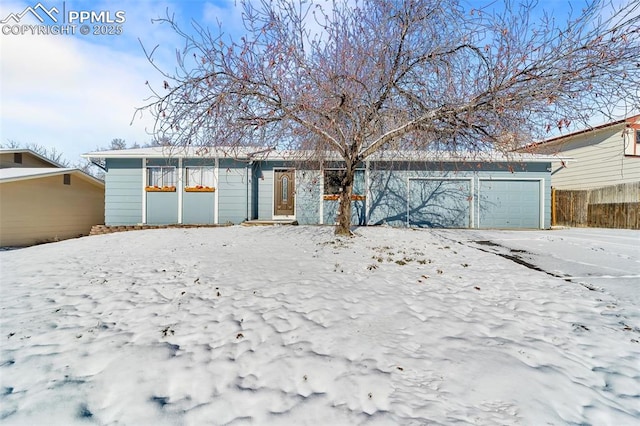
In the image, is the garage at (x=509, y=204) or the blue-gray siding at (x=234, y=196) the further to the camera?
the garage at (x=509, y=204)

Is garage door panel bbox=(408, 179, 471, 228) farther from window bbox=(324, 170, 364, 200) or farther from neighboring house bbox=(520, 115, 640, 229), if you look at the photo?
neighboring house bbox=(520, 115, 640, 229)

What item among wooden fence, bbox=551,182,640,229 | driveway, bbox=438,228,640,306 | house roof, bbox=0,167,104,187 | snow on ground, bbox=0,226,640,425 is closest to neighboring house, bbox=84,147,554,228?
driveway, bbox=438,228,640,306

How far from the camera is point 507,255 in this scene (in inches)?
245

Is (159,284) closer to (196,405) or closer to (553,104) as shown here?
(196,405)

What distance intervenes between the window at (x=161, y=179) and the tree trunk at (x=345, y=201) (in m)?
6.89

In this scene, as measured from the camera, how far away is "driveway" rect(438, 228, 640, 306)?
14.1 feet

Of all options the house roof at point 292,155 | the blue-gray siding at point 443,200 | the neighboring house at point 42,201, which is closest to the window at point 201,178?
the house roof at point 292,155

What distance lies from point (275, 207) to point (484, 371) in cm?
945

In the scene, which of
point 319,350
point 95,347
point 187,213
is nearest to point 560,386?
point 319,350

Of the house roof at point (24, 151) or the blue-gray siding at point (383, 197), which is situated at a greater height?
the house roof at point (24, 151)

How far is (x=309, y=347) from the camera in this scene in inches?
94.4

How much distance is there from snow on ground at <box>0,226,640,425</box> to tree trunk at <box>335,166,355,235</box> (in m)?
2.67

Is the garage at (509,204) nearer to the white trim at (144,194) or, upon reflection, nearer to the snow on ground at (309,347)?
the snow on ground at (309,347)

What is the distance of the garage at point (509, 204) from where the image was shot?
35.2 ft
